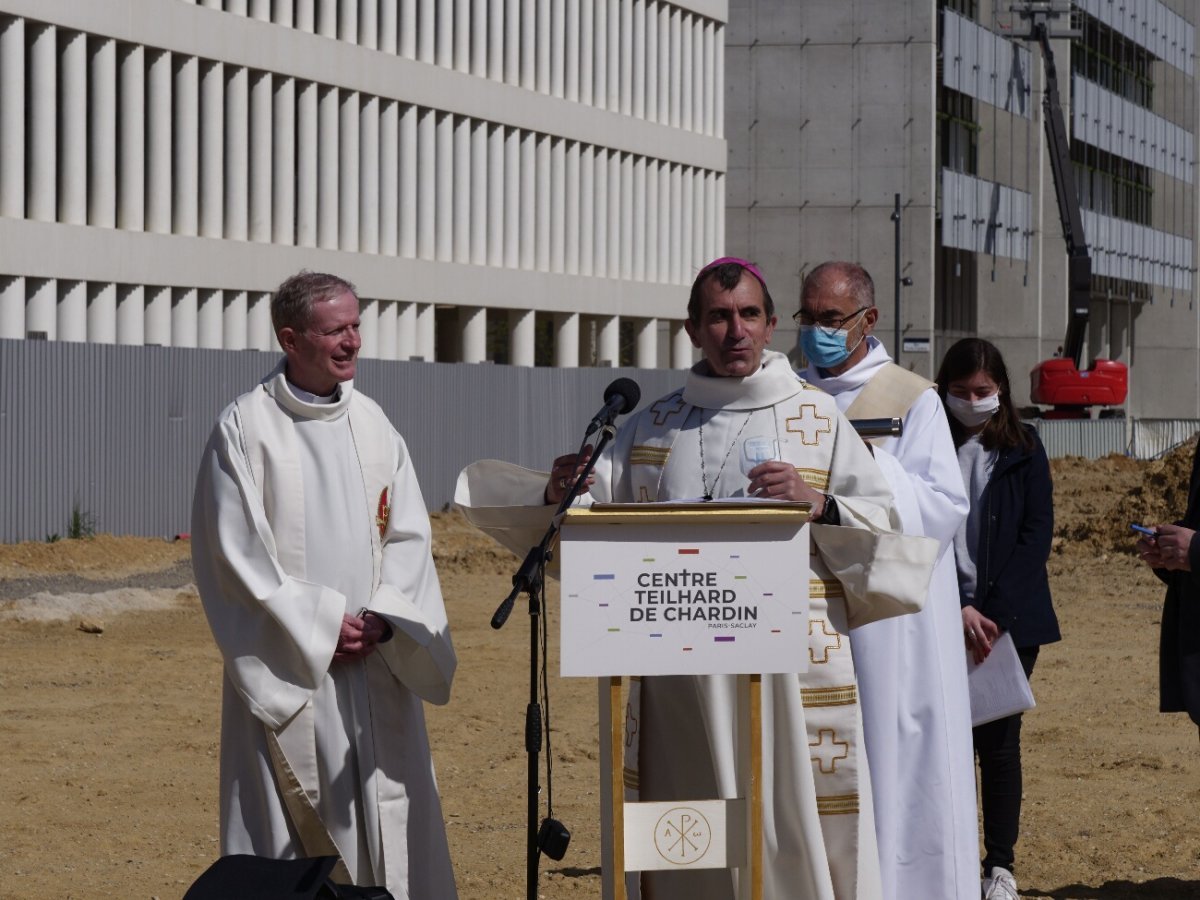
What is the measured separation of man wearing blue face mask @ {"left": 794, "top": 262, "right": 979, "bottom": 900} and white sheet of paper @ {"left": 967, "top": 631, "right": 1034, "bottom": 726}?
0.76 m

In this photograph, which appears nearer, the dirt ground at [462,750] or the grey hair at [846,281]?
the grey hair at [846,281]

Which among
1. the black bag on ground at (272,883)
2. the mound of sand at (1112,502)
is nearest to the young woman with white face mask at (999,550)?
the black bag on ground at (272,883)

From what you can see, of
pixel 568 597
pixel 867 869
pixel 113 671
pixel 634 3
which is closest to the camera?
pixel 568 597

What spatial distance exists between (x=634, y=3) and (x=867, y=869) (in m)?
36.7

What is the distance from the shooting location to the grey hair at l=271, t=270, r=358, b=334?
568cm

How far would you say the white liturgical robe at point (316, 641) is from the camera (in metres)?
5.69

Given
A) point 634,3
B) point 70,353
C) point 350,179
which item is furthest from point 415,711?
point 634,3

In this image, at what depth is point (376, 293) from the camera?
1294 inches

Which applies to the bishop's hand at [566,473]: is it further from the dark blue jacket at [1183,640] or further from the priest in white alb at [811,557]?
the dark blue jacket at [1183,640]

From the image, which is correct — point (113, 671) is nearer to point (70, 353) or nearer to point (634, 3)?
point (70, 353)

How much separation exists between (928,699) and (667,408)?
139 cm

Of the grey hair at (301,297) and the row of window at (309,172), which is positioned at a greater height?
the row of window at (309,172)

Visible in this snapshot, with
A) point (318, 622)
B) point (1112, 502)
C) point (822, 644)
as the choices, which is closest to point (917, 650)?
point (822, 644)

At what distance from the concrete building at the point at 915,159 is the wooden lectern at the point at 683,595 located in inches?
1577
